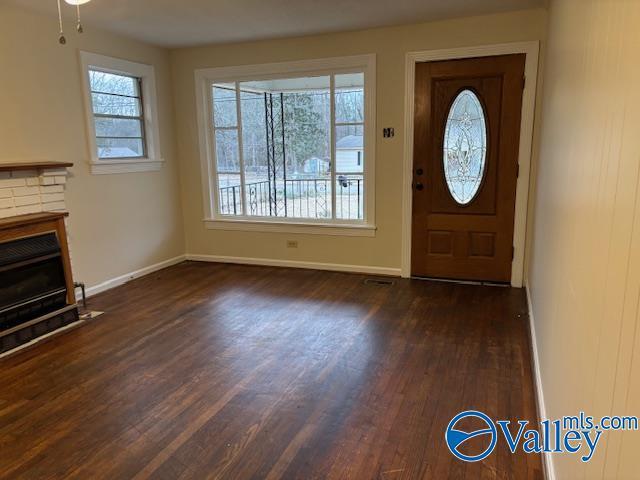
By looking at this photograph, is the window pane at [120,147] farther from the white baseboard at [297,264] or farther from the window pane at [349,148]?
the window pane at [349,148]

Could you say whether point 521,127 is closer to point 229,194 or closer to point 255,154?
point 255,154

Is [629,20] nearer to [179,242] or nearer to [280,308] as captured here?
[280,308]

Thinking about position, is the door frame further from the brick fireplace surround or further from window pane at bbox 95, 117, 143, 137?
the brick fireplace surround

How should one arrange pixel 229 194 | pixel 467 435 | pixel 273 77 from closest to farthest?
pixel 467 435
pixel 273 77
pixel 229 194

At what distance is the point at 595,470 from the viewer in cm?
113

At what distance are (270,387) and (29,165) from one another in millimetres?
2556

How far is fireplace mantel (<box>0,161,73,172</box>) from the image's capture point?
11.2ft

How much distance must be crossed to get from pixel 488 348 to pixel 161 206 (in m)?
3.85

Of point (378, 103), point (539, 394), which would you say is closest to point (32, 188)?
point (378, 103)

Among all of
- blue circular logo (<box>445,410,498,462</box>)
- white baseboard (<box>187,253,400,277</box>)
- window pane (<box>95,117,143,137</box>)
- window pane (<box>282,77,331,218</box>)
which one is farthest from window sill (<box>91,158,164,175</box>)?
blue circular logo (<box>445,410,498,462</box>)

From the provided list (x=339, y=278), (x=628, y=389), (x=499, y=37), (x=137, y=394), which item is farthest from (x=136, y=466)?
(x=499, y=37)

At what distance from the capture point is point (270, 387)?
2.65 meters

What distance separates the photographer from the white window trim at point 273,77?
4.62 metres

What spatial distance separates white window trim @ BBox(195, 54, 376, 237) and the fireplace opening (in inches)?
83.5
